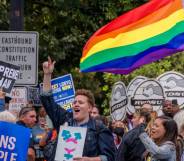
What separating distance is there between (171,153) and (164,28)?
4535 mm

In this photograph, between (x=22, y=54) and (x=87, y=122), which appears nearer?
(x=87, y=122)

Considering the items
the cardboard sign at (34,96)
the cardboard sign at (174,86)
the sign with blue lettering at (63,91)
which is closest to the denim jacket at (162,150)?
the cardboard sign at (174,86)

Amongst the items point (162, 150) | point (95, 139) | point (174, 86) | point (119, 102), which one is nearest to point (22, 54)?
point (119, 102)

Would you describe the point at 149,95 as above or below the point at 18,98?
below

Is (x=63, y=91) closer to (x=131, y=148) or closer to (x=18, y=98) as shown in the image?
(x=18, y=98)

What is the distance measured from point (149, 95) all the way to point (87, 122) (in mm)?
5240

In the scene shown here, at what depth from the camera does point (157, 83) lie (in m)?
14.3

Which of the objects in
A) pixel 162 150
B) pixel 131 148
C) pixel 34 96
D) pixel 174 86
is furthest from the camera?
pixel 34 96

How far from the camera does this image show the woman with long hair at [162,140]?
9.15m

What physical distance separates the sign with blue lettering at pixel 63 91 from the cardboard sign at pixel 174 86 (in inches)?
93.8

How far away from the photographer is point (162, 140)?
938 centimetres

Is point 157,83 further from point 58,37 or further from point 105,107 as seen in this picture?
point 105,107

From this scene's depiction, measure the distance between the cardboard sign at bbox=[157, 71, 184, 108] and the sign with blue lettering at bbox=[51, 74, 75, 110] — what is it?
238 centimetres

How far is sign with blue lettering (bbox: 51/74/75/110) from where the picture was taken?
1695 cm
